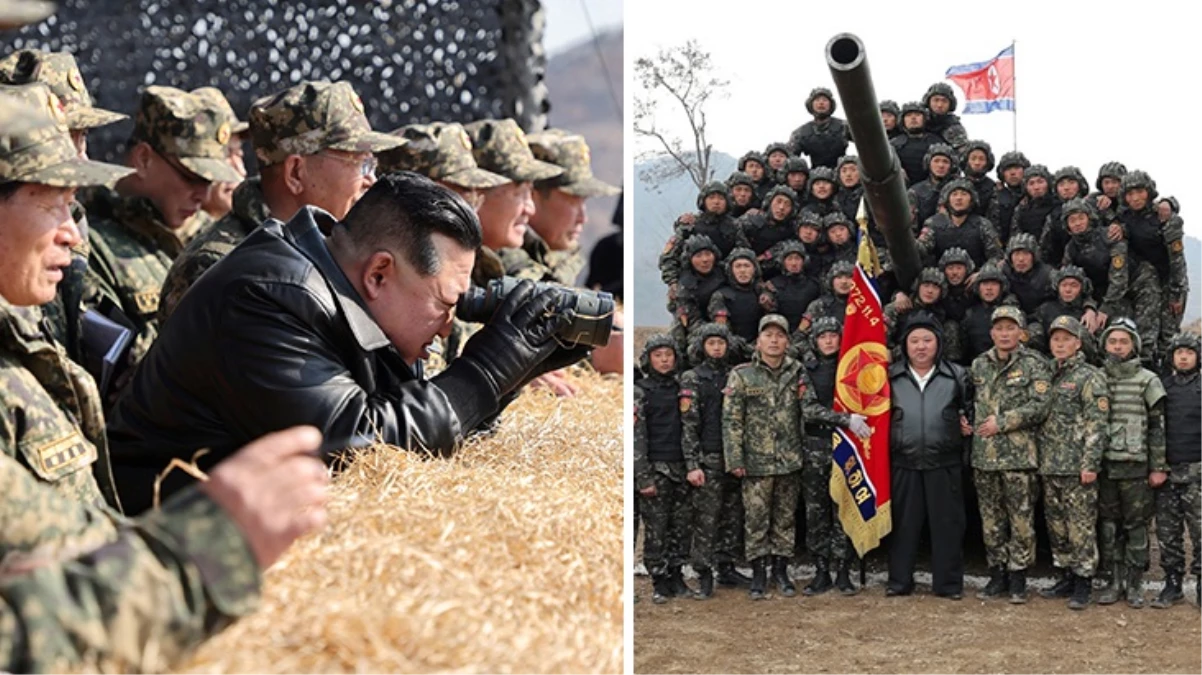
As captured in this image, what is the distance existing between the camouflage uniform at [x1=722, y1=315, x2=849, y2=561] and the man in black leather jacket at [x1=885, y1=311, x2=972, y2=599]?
0.43 meters

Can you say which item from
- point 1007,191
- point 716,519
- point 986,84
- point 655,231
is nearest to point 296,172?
point 716,519

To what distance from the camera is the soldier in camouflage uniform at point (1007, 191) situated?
10375mm

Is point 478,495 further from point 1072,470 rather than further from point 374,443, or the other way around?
point 1072,470

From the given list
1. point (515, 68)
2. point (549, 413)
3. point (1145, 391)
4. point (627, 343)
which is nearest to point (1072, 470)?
point (1145, 391)

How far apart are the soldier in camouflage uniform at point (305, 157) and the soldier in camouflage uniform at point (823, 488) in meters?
5.28

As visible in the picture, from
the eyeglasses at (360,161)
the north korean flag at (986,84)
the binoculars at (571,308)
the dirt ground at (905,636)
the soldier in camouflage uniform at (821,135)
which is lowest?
the dirt ground at (905,636)

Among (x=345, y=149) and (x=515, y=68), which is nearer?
(x=345, y=149)

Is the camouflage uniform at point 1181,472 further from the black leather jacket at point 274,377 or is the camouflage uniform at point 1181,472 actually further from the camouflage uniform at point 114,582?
the camouflage uniform at point 114,582

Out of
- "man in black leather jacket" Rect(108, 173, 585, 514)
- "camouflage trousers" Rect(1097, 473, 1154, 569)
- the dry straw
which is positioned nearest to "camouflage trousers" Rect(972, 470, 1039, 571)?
A: "camouflage trousers" Rect(1097, 473, 1154, 569)

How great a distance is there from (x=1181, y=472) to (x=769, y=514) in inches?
91.3

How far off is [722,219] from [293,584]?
8.86m

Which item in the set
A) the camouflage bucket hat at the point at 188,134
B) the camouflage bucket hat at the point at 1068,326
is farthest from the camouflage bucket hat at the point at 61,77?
the camouflage bucket hat at the point at 1068,326

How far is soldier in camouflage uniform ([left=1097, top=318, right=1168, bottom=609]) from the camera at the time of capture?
872cm

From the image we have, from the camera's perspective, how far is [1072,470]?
8.74 m
